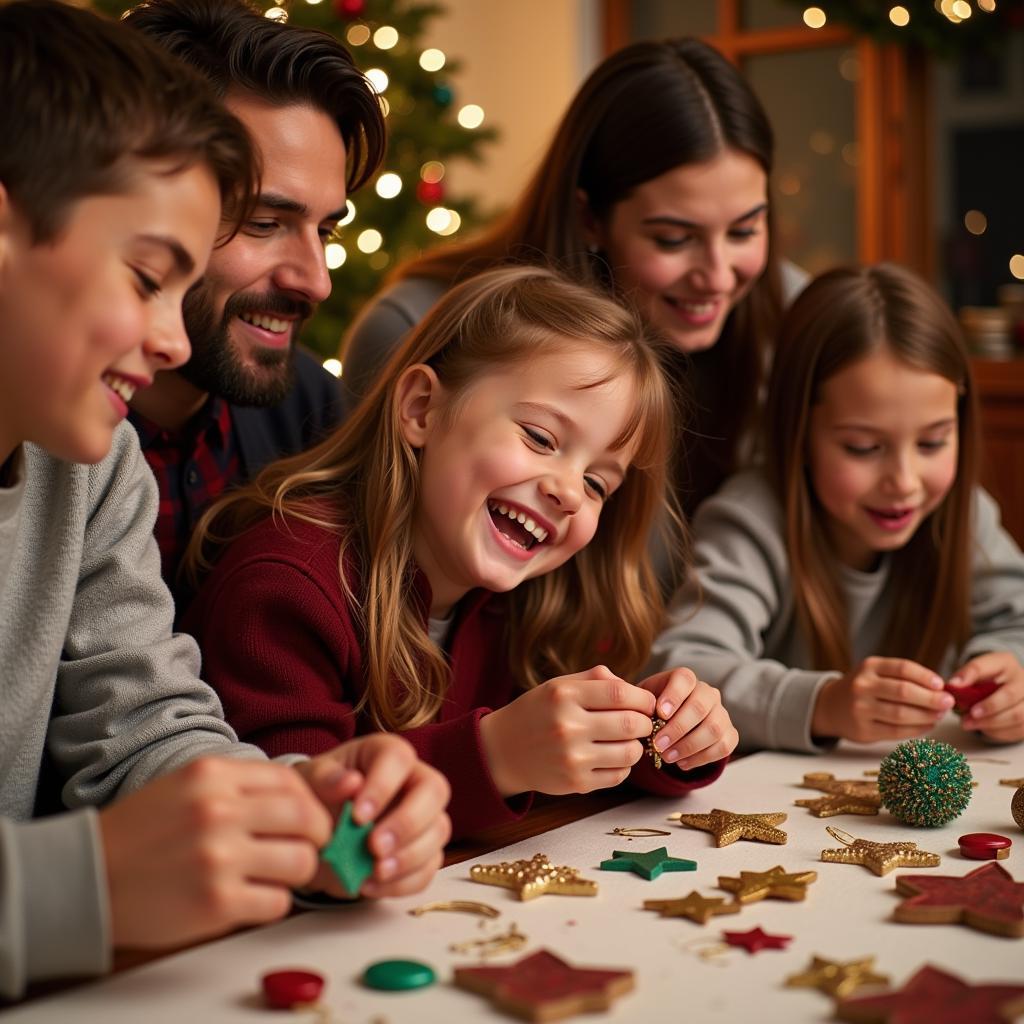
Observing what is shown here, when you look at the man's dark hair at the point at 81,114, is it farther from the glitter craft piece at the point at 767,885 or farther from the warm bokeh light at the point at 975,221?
the warm bokeh light at the point at 975,221

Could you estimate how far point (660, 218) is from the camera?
2.01 metres

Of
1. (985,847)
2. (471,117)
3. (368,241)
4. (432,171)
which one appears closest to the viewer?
(985,847)

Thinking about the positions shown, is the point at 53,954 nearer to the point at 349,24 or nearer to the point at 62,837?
the point at 62,837

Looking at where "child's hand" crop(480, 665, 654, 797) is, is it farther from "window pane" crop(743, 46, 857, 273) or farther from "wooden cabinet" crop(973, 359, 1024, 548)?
"window pane" crop(743, 46, 857, 273)

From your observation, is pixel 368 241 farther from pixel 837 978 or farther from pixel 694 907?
pixel 837 978

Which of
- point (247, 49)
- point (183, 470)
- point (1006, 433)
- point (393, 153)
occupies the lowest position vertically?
point (1006, 433)

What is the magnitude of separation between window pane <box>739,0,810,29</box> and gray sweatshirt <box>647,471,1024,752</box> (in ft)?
11.1

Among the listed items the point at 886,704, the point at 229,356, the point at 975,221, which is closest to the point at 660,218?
the point at 229,356

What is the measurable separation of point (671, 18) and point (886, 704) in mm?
4371

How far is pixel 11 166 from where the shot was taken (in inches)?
37.9

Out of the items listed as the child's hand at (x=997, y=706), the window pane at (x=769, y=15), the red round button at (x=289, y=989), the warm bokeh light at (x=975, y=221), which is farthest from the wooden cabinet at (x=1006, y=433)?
the red round button at (x=289, y=989)

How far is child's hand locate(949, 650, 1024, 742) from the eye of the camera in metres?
1.57

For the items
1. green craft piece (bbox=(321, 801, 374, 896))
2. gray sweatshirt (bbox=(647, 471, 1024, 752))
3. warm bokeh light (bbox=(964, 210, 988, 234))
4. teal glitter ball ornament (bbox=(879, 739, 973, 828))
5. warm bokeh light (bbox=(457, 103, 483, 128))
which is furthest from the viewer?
warm bokeh light (bbox=(964, 210, 988, 234))

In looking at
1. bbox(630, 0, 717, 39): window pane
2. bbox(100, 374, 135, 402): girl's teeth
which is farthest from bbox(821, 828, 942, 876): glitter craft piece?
bbox(630, 0, 717, 39): window pane
